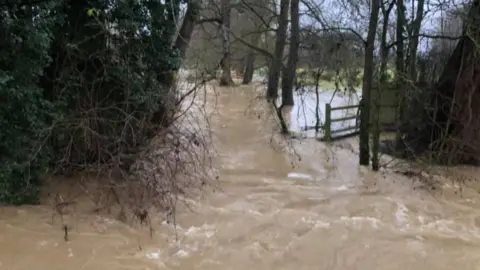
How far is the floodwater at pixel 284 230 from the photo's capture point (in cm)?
518

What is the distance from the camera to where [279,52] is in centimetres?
1794

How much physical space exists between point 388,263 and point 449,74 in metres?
6.37

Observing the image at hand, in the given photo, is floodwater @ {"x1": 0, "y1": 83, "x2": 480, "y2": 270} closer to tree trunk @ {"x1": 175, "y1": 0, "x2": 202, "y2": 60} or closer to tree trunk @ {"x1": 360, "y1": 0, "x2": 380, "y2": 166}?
tree trunk @ {"x1": 360, "y1": 0, "x2": 380, "y2": 166}

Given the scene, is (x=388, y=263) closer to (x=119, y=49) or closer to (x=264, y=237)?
(x=264, y=237)

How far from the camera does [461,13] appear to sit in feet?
29.8

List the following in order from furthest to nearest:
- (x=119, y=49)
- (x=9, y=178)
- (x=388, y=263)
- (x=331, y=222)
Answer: (x=119, y=49)
(x=331, y=222)
(x=9, y=178)
(x=388, y=263)

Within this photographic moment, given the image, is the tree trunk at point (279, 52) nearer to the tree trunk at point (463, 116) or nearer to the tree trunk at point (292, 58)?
the tree trunk at point (292, 58)

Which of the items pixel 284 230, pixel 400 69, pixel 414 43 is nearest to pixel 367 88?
pixel 400 69

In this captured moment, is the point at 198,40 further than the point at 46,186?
Yes

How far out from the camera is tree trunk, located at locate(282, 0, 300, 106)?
1530 cm

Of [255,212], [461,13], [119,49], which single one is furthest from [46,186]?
[461,13]

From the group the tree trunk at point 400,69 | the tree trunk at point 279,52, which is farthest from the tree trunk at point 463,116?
the tree trunk at point 279,52

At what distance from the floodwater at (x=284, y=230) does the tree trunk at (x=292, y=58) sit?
267 inches

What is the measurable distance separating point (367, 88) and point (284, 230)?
4254mm
